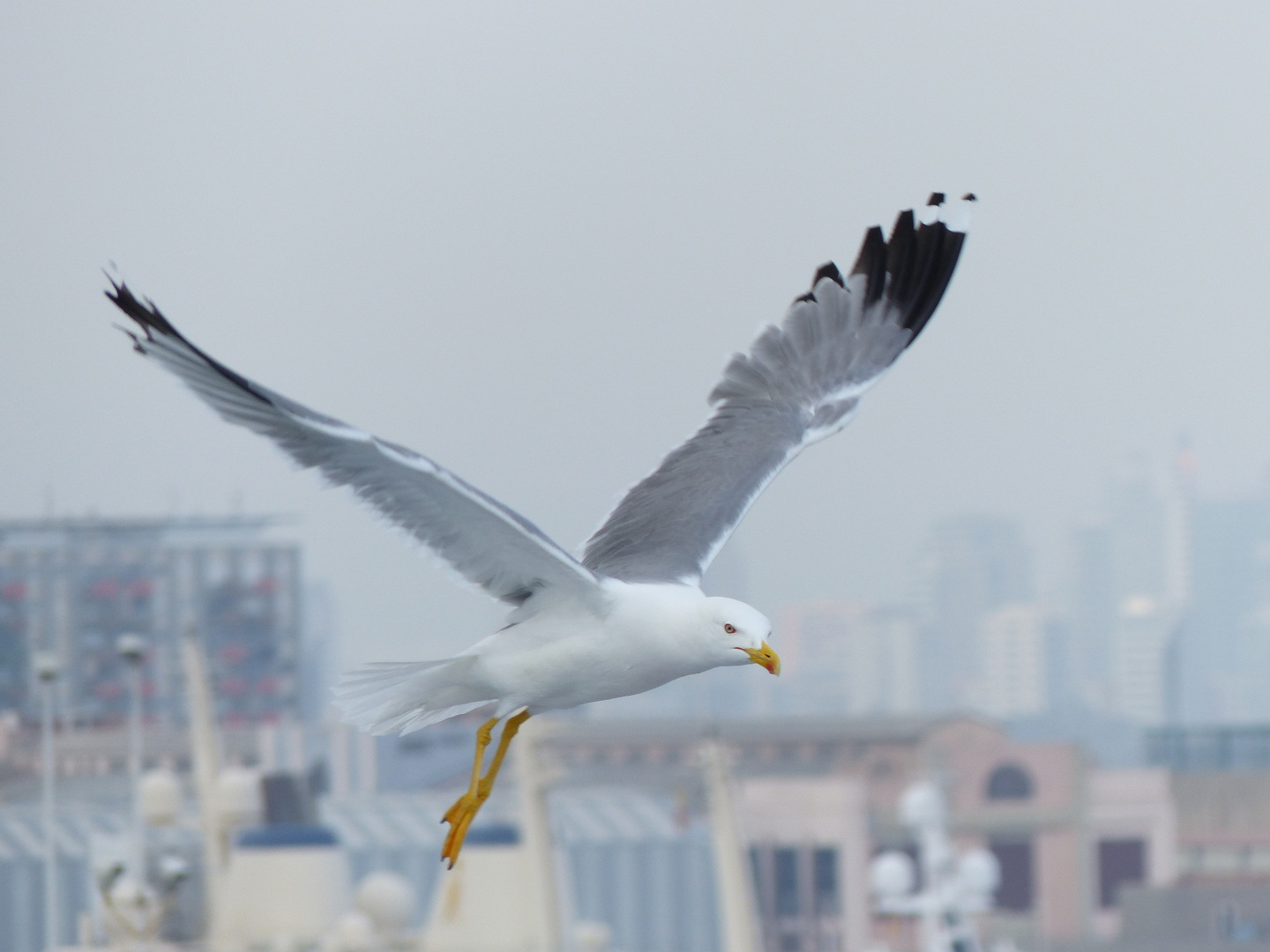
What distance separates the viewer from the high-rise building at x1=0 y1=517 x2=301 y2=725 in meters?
99.8

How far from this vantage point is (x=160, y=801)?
22.2 m

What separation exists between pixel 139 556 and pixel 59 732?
3721 cm

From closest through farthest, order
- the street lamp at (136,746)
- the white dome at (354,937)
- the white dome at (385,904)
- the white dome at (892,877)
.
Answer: the street lamp at (136,746) → the white dome at (354,937) → the white dome at (385,904) → the white dome at (892,877)

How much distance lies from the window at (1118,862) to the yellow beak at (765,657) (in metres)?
54.9

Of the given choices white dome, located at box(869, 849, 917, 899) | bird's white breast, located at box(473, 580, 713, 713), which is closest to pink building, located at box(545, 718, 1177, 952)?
white dome, located at box(869, 849, 917, 899)

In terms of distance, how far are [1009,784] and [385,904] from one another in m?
39.5

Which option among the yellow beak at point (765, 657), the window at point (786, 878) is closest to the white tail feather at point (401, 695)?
Result: the yellow beak at point (765, 657)

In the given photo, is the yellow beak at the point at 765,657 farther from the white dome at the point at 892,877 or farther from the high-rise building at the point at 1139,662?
the high-rise building at the point at 1139,662

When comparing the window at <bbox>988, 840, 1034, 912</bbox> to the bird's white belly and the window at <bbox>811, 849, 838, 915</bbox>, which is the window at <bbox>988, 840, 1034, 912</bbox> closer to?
the window at <bbox>811, 849, 838, 915</bbox>

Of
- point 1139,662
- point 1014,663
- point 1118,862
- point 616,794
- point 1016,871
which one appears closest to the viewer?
point 616,794

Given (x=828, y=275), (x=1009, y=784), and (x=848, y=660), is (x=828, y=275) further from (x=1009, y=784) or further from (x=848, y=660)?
(x=848, y=660)

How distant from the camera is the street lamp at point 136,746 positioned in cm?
1658

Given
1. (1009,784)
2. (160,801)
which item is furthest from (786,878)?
(160,801)

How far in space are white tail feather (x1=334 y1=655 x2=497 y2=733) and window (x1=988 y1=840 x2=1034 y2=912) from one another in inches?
2072
